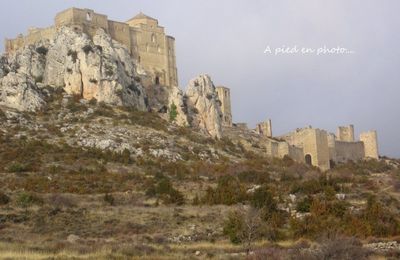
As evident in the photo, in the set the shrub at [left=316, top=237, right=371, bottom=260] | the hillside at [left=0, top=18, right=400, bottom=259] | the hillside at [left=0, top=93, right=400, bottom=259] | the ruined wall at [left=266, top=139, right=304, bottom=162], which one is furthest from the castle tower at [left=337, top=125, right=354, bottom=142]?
the shrub at [left=316, top=237, right=371, bottom=260]

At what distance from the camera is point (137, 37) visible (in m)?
62.0

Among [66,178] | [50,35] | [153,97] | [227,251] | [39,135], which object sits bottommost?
[227,251]

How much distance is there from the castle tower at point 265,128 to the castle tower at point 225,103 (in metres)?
4.90

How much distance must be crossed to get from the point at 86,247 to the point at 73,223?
21.5 feet

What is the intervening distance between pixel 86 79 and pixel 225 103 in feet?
71.5

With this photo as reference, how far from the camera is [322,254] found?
14.7 meters

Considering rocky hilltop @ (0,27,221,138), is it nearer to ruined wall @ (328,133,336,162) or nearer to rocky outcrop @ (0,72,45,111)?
rocky outcrop @ (0,72,45,111)

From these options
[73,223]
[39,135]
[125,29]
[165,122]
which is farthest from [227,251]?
[125,29]

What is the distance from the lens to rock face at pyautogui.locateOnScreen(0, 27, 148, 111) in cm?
5238

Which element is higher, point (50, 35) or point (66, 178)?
point (50, 35)

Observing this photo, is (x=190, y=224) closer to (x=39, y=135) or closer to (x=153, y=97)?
(x=39, y=135)

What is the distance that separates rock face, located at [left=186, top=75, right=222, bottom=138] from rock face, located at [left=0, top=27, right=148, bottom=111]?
205 inches

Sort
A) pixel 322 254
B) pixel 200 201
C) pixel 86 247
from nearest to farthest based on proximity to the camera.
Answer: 1. pixel 322 254
2. pixel 86 247
3. pixel 200 201

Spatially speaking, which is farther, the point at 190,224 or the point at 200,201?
the point at 200,201
